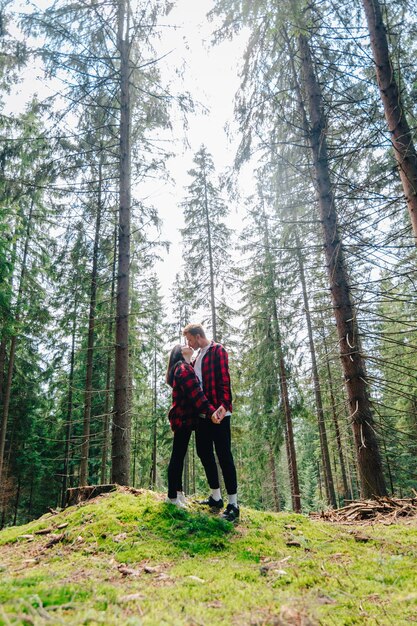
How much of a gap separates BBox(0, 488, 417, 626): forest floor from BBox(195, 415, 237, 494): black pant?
1.40ft

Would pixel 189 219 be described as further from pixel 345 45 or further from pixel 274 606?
pixel 274 606

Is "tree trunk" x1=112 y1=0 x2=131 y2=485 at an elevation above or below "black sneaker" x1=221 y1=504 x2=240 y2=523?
above

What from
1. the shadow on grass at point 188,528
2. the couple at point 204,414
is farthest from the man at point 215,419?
the shadow on grass at point 188,528

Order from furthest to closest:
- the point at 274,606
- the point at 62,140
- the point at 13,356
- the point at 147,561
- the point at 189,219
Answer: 1. the point at 189,219
2. the point at 13,356
3. the point at 62,140
4. the point at 147,561
5. the point at 274,606

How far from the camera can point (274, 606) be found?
5.91ft

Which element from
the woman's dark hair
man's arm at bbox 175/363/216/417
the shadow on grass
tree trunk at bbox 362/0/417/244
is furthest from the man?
tree trunk at bbox 362/0/417/244

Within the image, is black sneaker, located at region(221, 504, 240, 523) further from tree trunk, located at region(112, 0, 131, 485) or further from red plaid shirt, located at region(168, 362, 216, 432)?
tree trunk, located at region(112, 0, 131, 485)

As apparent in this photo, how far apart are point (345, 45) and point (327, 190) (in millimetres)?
3155

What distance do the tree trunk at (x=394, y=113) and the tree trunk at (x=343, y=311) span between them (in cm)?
122

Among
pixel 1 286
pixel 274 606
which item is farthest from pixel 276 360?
pixel 274 606

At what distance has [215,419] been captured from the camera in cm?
392

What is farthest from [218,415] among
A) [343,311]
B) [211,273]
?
[211,273]

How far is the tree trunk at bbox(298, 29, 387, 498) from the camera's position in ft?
17.4

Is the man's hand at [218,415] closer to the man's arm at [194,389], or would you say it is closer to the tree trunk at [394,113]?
the man's arm at [194,389]
